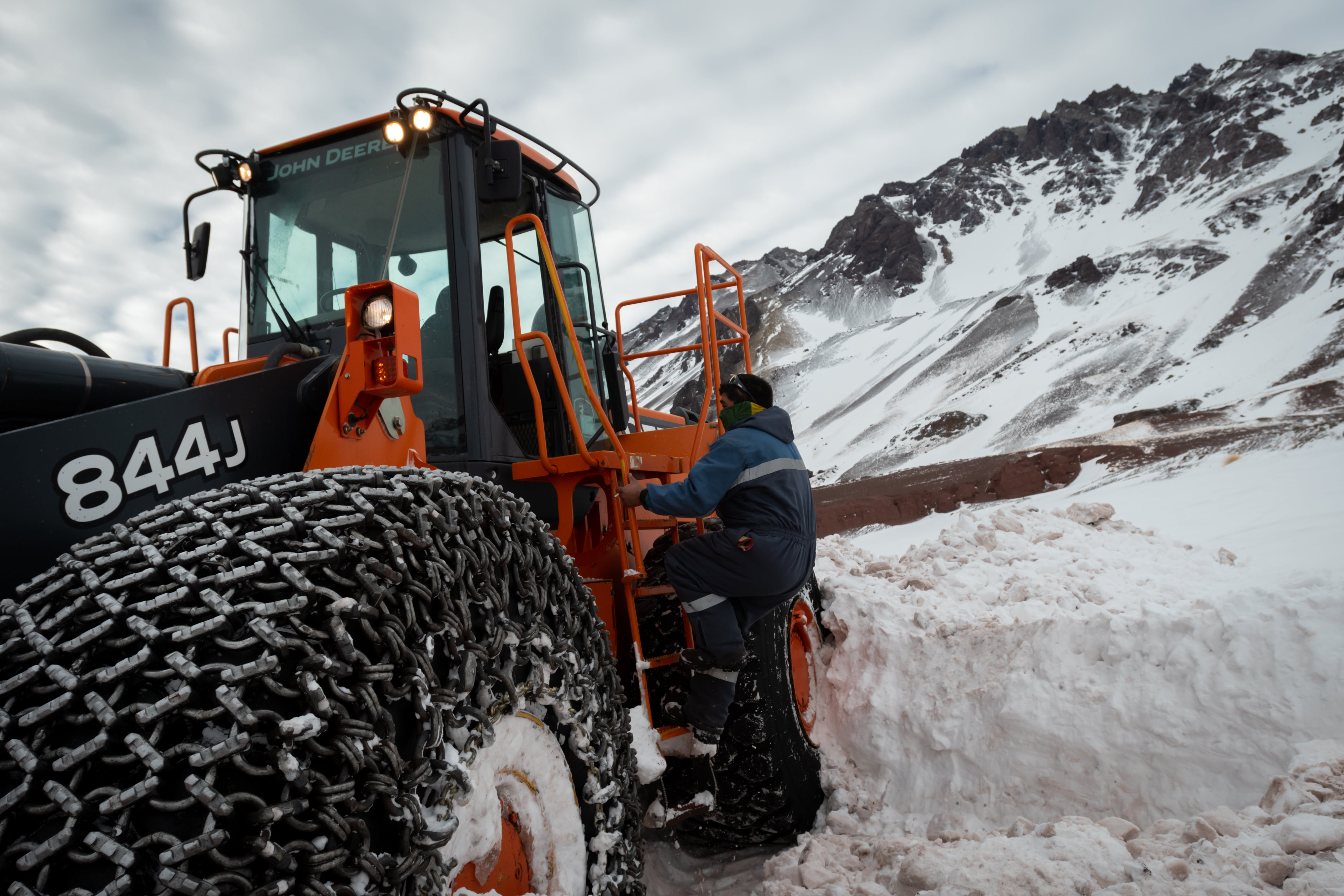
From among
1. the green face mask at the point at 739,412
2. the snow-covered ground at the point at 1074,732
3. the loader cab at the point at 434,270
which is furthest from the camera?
the green face mask at the point at 739,412

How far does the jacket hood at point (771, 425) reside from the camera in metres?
3.54

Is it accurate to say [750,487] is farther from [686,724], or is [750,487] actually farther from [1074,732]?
[1074,732]

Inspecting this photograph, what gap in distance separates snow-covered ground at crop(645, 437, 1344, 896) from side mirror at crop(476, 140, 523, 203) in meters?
2.60

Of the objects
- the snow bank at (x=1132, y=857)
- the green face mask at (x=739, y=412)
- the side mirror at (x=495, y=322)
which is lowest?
the snow bank at (x=1132, y=857)

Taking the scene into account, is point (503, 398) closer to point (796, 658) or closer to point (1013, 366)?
point (796, 658)

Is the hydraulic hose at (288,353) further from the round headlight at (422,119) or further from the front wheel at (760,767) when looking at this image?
the front wheel at (760,767)

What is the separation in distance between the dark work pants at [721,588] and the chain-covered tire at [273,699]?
1364mm

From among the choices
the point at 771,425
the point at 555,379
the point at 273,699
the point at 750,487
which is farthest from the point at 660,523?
the point at 273,699

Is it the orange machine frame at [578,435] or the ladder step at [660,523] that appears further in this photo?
the ladder step at [660,523]

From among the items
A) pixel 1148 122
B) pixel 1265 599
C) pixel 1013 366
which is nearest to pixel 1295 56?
pixel 1148 122

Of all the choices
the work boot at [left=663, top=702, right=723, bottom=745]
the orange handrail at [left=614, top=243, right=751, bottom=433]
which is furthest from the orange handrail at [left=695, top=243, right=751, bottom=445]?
the work boot at [left=663, top=702, right=723, bottom=745]

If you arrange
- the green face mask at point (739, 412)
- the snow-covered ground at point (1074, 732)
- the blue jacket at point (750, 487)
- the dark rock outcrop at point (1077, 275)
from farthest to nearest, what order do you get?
the dark rock outcrop at point (1077, 275) → the green face mask at point (739, 412) → the blue jacket at point (750, 487) → the snow-covered ground at point (1074, 732)

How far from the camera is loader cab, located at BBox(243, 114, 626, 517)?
3.19m

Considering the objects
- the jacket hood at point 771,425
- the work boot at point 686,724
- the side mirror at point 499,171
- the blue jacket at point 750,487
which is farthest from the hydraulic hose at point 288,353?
the work boot at point 686,724
